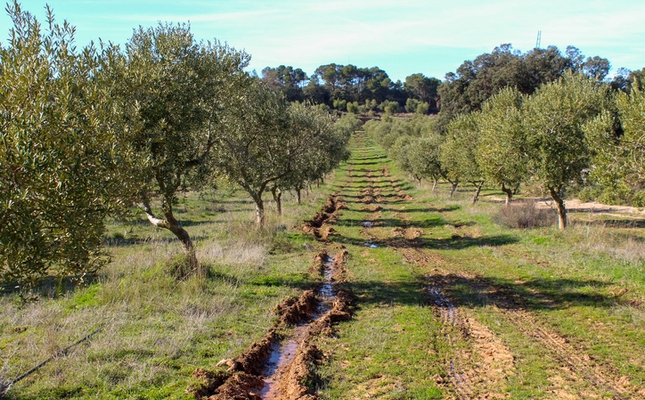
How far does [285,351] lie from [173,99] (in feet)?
26.2

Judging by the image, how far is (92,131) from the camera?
827cm

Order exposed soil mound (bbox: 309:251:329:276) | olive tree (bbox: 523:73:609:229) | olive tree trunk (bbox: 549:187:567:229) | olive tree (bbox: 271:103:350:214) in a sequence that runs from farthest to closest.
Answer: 1. olive tree (bbox: 271:103:350:214)
2. olive tree trunk (bbox: 549:187:567:229)
3. olive tree (bbox: 523:73:609:229)
4. exposed soil mound (bbox: 309:251:329:276)

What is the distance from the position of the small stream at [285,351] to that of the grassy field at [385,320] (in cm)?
57

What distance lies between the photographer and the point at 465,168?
112 feet

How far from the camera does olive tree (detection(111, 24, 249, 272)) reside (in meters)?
12.0

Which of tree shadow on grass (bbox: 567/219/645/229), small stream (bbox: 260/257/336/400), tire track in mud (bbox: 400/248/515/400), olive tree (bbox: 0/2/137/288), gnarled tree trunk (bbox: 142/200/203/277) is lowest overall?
small stream (bbox: 260/257/336/400)

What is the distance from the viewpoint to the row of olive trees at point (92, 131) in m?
6.84

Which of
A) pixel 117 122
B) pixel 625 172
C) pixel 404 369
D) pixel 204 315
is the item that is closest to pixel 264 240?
pixel 204 315

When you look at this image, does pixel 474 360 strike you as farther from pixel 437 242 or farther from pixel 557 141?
pixel 557 141

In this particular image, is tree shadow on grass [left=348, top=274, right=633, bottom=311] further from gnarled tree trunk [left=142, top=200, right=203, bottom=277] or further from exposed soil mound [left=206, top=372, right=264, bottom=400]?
exposed soil mound [left=206, top=372, right=264, bottom=400]

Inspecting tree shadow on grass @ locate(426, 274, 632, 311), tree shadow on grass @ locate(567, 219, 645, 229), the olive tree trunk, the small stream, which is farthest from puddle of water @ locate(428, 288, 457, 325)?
tree shadow on grass @ locate(567, 219, 645, 229)

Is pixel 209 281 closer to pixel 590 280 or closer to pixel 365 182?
pixel 590 280

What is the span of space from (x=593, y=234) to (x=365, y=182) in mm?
43524

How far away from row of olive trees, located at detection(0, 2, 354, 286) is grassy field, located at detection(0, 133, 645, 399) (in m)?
1.60
